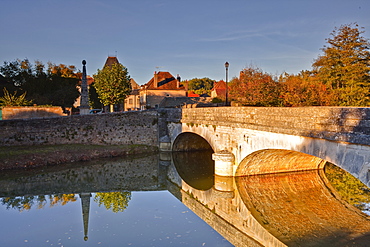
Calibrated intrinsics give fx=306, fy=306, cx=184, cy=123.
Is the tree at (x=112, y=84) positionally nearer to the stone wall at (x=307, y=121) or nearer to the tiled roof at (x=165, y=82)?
the tiled roof at (x=165, y=82)

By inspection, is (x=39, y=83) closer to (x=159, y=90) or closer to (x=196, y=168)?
(x=159, y=90)

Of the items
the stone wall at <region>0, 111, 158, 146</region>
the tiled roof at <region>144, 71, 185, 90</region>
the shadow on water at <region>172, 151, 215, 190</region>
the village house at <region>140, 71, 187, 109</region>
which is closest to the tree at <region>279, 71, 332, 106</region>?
the shadow on water at <region>172, 151, 215, 190</region>

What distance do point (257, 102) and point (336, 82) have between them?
11.5m

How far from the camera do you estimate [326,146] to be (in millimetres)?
9406

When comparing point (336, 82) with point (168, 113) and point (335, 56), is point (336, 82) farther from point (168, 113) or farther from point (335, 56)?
point (168, 113)

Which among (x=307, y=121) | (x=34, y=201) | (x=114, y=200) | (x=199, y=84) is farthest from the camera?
(x=199, y=84)

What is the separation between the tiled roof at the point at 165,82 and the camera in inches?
1968

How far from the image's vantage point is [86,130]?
25438mm

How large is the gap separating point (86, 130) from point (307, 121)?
761 inches

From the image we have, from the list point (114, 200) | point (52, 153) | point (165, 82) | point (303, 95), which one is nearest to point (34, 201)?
point (114, 200)

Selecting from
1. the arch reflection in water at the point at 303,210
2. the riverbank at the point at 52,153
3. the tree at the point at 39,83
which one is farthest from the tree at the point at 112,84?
the arch reflection in water at the point at 303,210

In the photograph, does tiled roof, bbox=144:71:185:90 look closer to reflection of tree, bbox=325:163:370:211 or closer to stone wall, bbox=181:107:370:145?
stone wall, bbox=181:107:370:145

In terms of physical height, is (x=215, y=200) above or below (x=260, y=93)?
below

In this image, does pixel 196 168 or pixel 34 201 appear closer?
pixel 34 201
